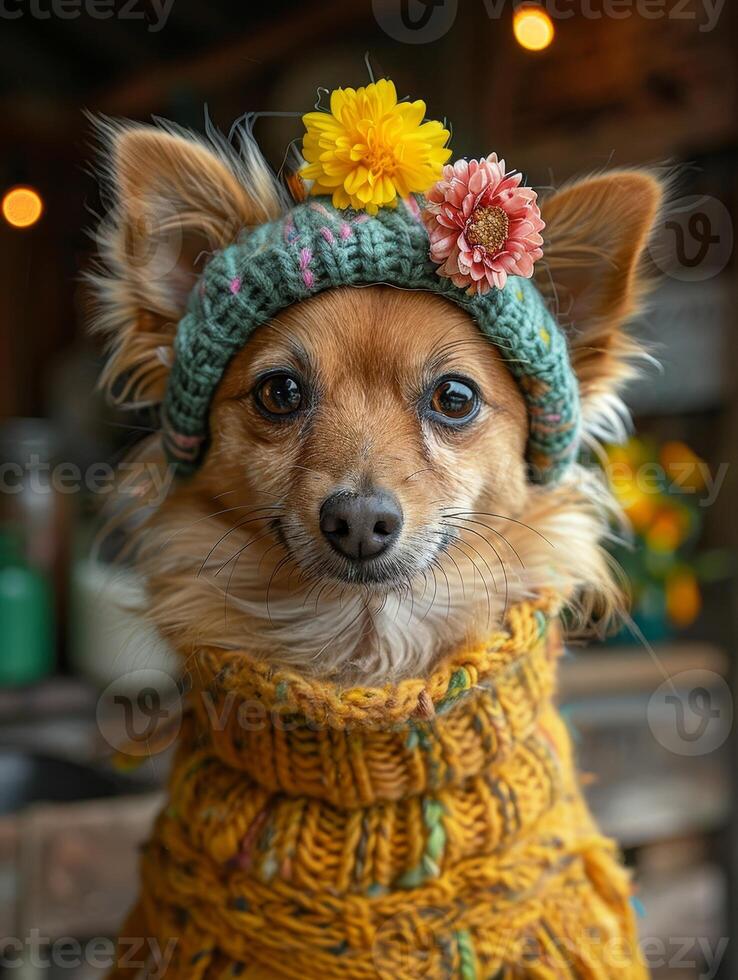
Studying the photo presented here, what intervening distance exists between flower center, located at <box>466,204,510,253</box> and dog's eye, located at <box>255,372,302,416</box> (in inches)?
10.9

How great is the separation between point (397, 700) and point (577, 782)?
41 centimetres

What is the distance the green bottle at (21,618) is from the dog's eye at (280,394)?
4.44ft

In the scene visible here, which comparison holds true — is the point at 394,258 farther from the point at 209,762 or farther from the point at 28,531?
the point at 28,531

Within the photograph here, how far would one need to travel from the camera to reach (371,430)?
1.08m

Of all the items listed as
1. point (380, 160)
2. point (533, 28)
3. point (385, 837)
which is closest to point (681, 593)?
point (533, 28)

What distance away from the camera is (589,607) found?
4.49 ft

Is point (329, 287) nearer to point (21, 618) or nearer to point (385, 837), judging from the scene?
point (385, 837)

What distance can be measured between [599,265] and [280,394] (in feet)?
1.44

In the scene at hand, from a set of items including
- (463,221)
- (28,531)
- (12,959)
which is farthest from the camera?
(28,531)

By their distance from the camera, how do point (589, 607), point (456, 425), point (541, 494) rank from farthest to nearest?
point (589, 607) → point (541, 494) → point (456, 425)

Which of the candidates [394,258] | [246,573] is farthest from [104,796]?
[394,258]

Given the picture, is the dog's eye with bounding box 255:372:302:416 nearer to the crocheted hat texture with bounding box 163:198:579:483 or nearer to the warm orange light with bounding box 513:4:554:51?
the crocheted hat texture with bounding box 163:198:579:483

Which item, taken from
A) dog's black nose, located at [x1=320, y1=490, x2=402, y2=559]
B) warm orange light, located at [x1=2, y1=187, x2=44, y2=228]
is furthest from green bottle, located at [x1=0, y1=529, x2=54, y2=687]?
dog's black nose, located at [x1=320, y1=490, x2=402, y2=559]

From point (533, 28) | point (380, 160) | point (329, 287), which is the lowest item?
point (329, 287)
